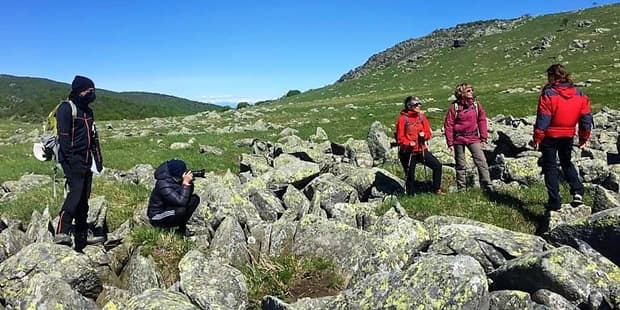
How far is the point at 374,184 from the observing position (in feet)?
52.7

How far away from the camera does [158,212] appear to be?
1291 centimetres

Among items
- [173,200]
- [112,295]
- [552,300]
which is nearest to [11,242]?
[173,200]

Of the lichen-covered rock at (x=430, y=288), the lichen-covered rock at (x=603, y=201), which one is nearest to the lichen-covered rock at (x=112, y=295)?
the lichen-covered rock at (x=430, y=288)

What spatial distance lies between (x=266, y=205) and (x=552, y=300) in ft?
26.7

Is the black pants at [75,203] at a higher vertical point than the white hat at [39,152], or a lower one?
lower

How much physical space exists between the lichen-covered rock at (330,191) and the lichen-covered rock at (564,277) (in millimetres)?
6458

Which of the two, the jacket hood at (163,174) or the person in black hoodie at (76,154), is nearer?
the person in black hoodie at (76,154)

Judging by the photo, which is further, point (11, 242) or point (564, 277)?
point (11, 242)

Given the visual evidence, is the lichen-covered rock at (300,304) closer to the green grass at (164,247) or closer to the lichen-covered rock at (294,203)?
the green grass at (164,247)

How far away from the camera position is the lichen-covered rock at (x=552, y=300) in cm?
752

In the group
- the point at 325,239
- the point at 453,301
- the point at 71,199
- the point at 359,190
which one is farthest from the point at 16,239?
the point at 453,301

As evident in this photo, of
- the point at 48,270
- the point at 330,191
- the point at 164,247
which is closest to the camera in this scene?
the point at 48,270

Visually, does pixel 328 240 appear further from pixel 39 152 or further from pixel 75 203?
pixel 39 152

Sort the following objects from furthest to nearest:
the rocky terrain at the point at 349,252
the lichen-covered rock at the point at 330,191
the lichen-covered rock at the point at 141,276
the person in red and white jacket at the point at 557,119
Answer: the lichen-covered rock at the point at 330,191 < the person in red and white jacket at the point at 557,119 < the lichen-covered rock at the point at 141,276 < the rocky terrain at the point at 349,252
